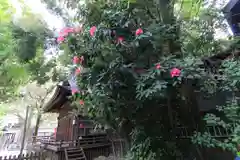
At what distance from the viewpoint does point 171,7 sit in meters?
3.41

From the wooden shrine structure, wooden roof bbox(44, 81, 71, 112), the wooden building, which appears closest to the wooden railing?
the wooden shrine structure

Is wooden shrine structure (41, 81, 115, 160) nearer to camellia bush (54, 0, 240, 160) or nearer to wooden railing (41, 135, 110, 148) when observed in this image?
wooden railing (41, 135, 110, 148)

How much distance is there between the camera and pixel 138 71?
306 cm

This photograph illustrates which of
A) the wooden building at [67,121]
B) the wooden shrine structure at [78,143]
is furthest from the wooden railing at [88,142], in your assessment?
the wooden building at [67,121]

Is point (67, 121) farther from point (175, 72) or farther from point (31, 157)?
point (175, 72)

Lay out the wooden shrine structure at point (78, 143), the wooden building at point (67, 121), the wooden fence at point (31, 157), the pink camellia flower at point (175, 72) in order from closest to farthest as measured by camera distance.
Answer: the pink camellia flower at point (175, 72), the wooden fence at point (31, 157), the wooden shrine structure at point (78, 143), the wooden building at point (67, 121)

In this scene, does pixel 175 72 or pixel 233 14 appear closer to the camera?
pixel 175 72

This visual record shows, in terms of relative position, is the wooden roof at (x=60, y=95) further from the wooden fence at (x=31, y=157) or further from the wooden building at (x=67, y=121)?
the wooden fence at (x=31, y=157)

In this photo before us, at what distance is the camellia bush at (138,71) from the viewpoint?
9.57 feet

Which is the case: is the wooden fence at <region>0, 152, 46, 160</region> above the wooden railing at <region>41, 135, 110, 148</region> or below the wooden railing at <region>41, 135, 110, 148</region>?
below

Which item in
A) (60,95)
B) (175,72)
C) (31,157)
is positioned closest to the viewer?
(175,72)

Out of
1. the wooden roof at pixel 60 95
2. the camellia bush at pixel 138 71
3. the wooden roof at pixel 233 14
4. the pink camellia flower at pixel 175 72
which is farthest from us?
the wooden roof at pixel 60 95

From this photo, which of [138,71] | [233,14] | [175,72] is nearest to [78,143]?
[138,71]

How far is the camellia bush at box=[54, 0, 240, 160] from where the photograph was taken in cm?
292
